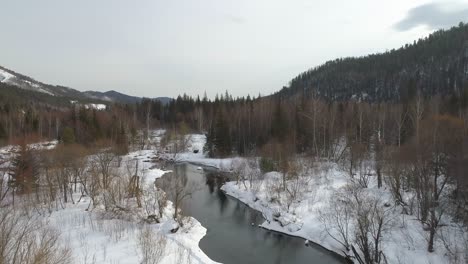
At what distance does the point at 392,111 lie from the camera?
6228 cm

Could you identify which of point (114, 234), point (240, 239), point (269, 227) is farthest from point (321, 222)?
point (114, 234)

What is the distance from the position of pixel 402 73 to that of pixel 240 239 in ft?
402

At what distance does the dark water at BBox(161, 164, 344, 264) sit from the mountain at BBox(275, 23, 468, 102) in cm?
7704

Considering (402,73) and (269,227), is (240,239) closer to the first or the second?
(269,227)

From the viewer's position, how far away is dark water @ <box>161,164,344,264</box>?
21422 mm

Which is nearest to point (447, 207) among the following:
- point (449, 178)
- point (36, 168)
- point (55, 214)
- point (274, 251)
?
point (449, 178)

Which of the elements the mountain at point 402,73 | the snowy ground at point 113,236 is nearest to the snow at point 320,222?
the snowy ground at point 113,236

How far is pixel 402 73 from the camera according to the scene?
125125mm

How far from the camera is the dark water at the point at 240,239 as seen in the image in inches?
843

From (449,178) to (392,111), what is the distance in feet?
136

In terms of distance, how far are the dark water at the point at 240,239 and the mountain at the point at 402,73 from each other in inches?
3033

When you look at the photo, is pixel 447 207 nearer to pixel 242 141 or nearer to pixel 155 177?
pixel 155 177

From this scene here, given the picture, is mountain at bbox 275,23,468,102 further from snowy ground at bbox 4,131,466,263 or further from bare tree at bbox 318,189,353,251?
bare tree at bbox 318,189,353,251

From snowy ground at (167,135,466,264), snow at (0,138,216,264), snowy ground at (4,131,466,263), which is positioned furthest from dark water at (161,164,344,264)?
snow at (0,138,216,264)
